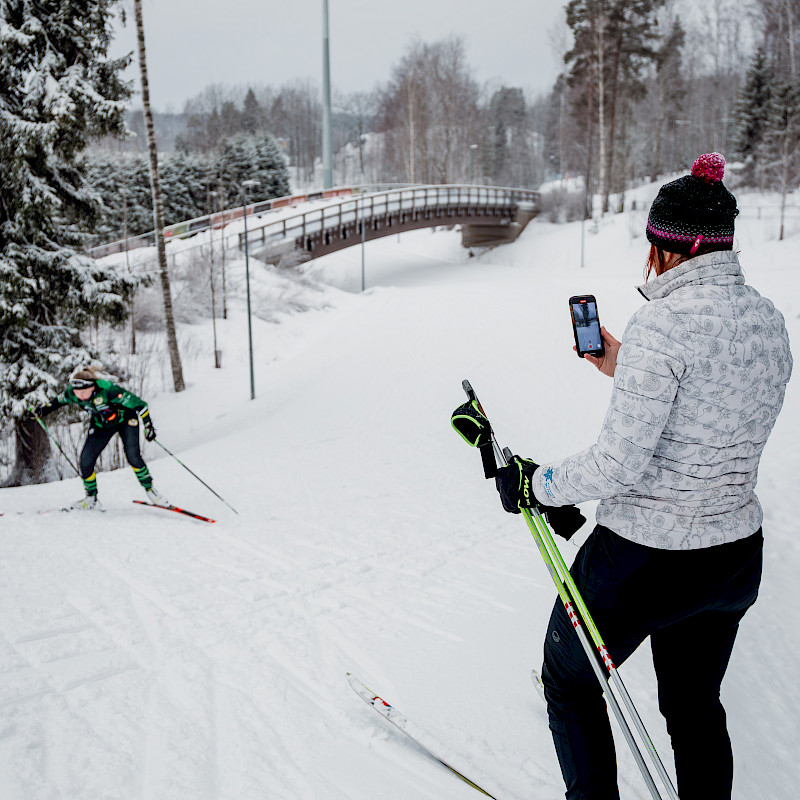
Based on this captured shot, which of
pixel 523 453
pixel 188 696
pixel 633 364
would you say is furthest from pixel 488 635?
pixel 523 453

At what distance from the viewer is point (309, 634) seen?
12.6 ft

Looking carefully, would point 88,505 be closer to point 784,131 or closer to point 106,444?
point 106,444

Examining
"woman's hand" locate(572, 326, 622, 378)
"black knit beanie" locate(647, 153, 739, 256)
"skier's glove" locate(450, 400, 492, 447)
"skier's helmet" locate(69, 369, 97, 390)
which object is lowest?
"skier's helmet" locate(69, 369, 97, 390)

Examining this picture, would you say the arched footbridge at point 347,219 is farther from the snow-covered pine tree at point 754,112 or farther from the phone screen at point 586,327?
the phone screen at point 586,327

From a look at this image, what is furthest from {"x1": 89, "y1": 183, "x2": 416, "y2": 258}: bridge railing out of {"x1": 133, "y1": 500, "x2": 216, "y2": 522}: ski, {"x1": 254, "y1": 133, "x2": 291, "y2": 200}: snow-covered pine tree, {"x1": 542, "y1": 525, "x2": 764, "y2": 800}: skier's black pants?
{"x1": 542, "y1": 525, "x2": 764, "y2": 800}: skier's black pants

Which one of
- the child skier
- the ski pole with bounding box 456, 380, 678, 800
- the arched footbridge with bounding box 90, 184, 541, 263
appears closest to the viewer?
the ski pole with bounding box 456, 380, 678, 800

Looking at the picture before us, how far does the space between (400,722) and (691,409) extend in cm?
210

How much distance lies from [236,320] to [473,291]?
31.8 ft

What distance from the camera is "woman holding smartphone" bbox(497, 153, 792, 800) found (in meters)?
1.52

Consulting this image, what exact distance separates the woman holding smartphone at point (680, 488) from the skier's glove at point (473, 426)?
36 centimetres

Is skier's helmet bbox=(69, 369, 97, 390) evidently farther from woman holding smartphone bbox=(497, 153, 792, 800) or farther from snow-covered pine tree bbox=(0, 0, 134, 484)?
woman holding smartphone bbox=(497, 153, 792, 800)

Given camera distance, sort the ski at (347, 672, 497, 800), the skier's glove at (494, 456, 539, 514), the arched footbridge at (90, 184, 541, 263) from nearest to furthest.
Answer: the skier's glove at (494, 456, 539, 514) < the ski at (347, 672, 497, 800) < the arched footbridge at (90, 184, 541, 263)

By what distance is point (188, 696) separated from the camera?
10.0 ft

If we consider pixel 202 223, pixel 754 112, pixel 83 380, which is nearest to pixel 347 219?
pixel 202 223
